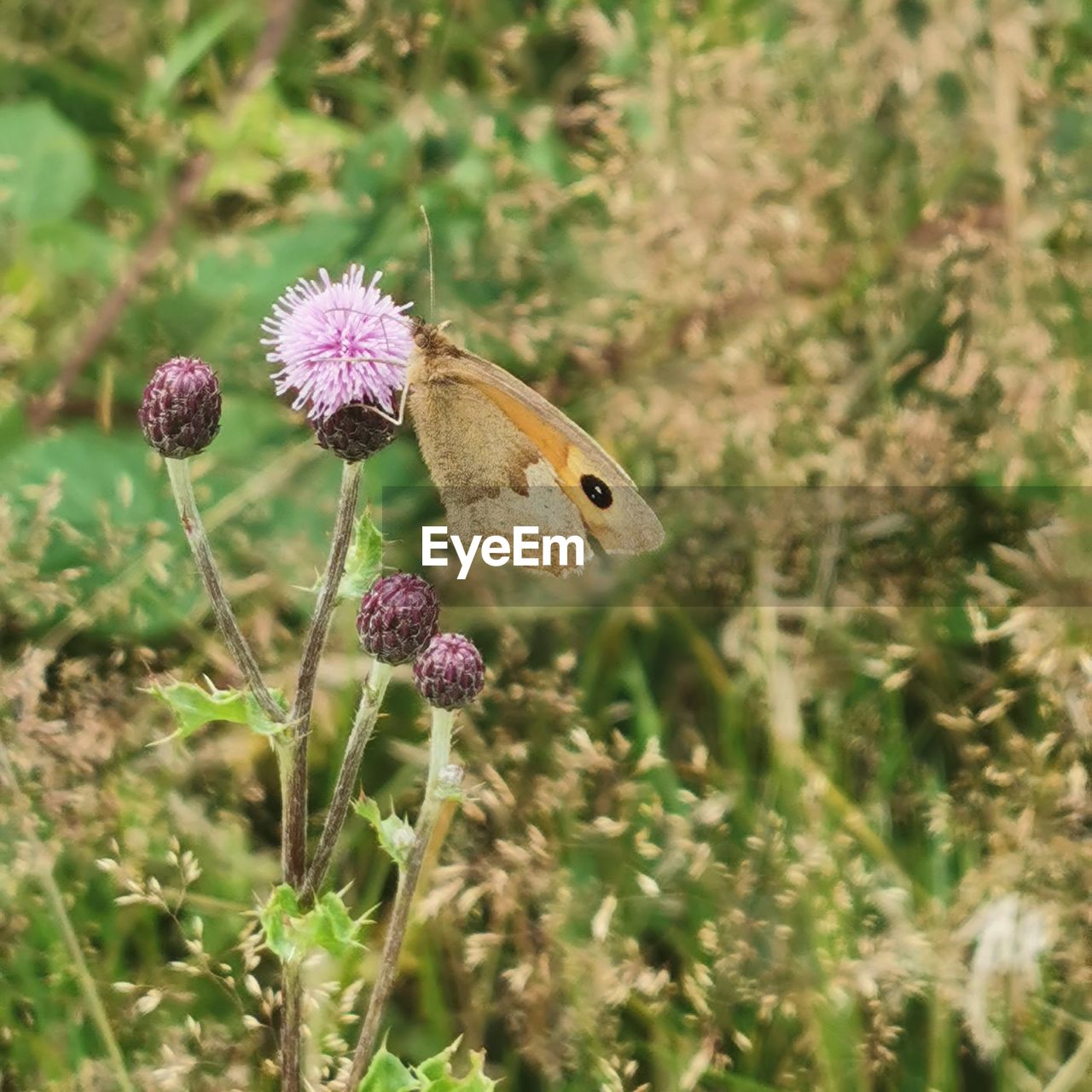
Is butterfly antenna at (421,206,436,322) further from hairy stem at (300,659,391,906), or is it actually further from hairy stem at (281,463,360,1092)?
hairy stem at (300,659,391,906)

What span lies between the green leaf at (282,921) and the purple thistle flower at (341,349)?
77 centimetres

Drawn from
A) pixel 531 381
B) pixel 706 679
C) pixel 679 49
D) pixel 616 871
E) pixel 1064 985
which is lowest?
pixel 1064 985

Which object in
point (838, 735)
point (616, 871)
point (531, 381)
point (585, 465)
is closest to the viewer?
point (585, 465)

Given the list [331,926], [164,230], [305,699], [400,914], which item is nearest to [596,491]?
[305,699]

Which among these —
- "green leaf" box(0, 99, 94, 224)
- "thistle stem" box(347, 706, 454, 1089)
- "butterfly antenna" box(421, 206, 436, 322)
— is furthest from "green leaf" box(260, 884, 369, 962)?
"green leaf" box(0, 99, 94, 224)

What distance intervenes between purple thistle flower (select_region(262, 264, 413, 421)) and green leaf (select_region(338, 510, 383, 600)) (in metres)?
0.22

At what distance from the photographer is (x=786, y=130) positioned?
3.86 meters

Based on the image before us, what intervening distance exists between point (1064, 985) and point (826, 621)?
3.61ft

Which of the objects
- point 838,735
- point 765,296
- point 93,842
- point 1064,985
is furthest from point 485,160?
point 1064,985

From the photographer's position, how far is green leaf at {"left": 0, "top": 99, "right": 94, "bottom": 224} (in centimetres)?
356

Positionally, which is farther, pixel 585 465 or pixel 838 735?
pixel 838 735

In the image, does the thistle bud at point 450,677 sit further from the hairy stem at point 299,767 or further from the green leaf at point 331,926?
the green leaf at point 331,926

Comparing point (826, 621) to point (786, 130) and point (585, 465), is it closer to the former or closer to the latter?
point (585, 465)

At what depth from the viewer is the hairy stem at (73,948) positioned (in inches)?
91.7
